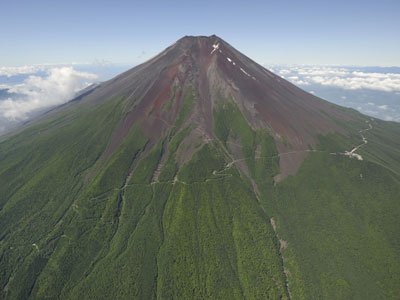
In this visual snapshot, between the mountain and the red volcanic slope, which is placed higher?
the red volcanic slope

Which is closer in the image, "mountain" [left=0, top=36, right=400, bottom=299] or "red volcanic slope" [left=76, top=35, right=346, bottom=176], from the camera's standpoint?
"mountain" [left=0, top=36, right=400, bottom=299]

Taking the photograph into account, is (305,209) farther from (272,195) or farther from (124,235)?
(124,235)

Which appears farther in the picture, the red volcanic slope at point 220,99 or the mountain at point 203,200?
the red volcanic slope at point 220,99

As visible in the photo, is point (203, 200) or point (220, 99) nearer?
point (203, 200)

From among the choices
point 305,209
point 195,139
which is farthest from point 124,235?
point 305,209

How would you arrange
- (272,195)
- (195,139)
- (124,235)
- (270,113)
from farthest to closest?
1. (270,113)
2. (195,139)
3. (272,195)
4. (124,235)

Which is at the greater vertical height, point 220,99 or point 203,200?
point 220,99

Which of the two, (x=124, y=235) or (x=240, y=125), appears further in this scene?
(x=240, y=125)

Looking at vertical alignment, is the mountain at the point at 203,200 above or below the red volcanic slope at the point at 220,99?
below
